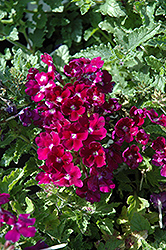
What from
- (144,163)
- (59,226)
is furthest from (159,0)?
(59,226)

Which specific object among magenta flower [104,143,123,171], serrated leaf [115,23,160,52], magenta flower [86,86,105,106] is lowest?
magenta flower [104,143,123,171]

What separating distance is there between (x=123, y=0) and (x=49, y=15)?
71 cm

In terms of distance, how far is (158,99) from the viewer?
135 centimetres

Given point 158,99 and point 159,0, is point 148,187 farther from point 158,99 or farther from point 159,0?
point 159,0

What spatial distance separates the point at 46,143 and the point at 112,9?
0.97 m

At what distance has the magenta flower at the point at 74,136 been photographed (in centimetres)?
123

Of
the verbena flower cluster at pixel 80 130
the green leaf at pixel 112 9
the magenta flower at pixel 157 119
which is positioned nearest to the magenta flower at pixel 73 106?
the verbena flower cluster at pixel 80 130

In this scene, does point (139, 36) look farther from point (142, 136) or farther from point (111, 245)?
point (111, 245)

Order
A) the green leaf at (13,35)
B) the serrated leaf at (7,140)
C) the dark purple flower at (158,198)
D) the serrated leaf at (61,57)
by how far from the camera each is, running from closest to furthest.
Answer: the serrated leaf at (7,140)
the dark purple flower at (158,198)
the serrated leaf at (61,57)
the green leaf at (13,35)

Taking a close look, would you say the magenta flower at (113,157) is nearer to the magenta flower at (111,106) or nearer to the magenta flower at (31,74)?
the magenta flower at (111,106)

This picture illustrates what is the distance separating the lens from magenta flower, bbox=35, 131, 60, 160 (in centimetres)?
125

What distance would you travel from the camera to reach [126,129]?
1.39 metres

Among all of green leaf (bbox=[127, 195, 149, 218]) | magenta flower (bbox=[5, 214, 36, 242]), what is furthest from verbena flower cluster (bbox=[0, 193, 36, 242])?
green leaf (bbox=[127, 195, 149, 218])

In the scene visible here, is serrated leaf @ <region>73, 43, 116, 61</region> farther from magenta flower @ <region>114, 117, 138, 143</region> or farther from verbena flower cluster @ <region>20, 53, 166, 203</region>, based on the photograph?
magenta flower @ <region>114, 117, 138, 143</region>
